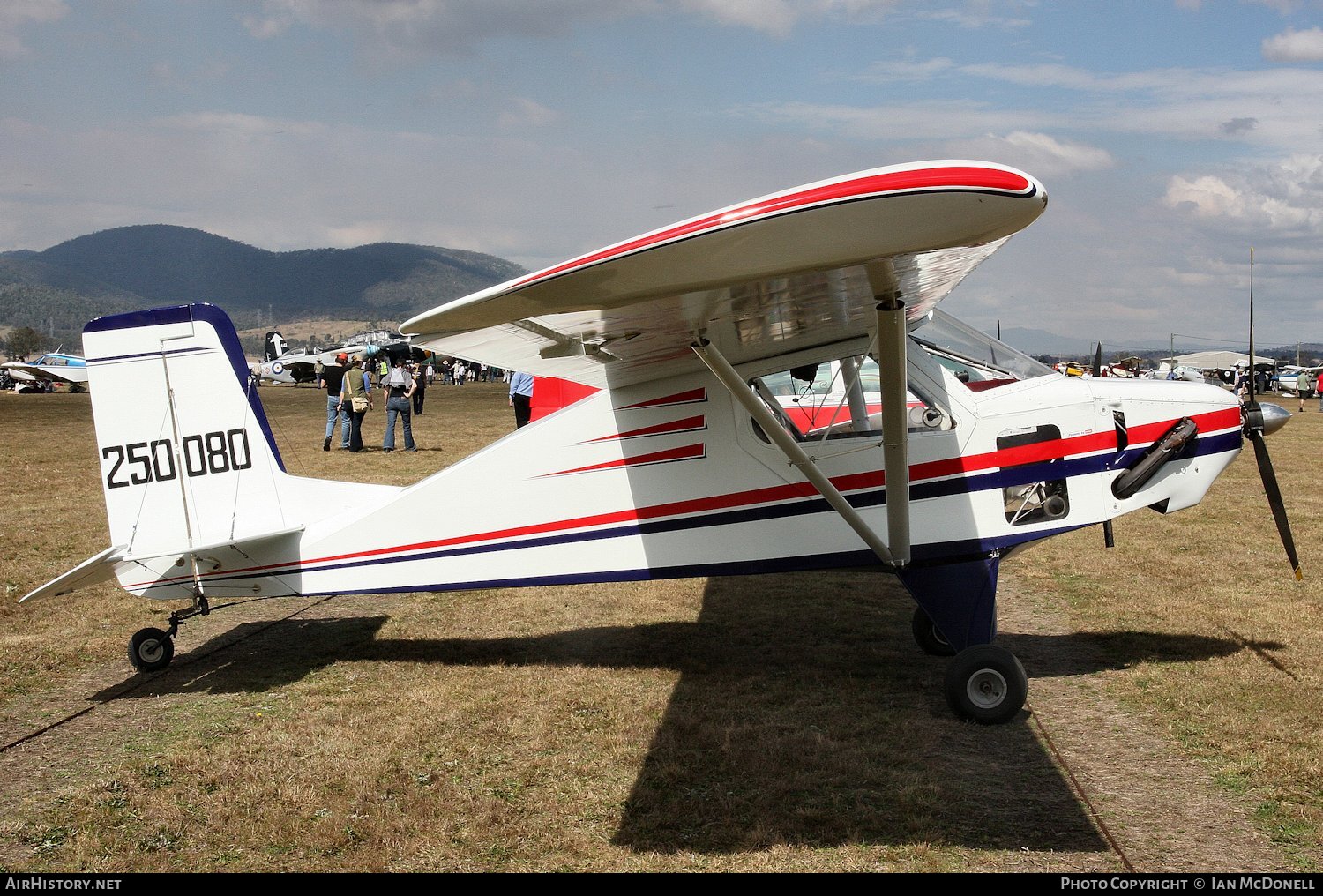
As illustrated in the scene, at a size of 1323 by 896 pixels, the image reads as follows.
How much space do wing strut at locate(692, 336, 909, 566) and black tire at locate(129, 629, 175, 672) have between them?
4028mm

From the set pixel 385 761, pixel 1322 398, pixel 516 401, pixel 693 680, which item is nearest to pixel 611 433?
pixel 693 680

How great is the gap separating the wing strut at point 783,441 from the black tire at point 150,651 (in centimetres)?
403

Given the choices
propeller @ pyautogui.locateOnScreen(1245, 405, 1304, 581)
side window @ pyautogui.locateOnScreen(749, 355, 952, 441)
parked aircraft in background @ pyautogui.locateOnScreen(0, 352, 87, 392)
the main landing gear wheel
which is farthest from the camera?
parked aircraft in background @ pyautogui.locateOnScreen(0, 352, 87, 392)

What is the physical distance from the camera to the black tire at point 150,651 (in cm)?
626

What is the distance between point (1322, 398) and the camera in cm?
4319

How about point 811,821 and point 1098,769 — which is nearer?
point 811,821

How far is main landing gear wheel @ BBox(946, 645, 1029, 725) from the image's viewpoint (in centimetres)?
515

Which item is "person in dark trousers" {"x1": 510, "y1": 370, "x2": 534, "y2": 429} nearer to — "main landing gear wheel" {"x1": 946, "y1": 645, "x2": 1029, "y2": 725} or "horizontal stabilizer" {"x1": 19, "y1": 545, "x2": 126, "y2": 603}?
"horizontal stabilizer" {"x1": 19, "y1": 545, "x2": 126, "y2": 603}

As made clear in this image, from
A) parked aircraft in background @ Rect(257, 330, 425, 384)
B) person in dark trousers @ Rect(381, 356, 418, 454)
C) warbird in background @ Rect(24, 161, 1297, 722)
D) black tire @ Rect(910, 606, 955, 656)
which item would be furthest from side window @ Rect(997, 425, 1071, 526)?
parked aircraft in background @ Rect(257, 330, 425, 384)

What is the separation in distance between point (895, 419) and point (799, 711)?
1752 mm

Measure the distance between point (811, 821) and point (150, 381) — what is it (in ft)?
15.1

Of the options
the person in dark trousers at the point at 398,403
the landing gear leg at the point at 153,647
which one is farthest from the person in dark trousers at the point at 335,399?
the landing gear leg at the point at 153,647

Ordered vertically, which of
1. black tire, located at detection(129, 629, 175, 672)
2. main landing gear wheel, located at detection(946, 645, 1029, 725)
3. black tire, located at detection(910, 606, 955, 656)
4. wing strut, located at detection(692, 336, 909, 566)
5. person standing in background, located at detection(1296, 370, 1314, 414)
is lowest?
person standing in background, located at detection(1296, 370, 1314, 414)

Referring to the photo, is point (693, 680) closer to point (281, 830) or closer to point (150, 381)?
point (281, 830)
